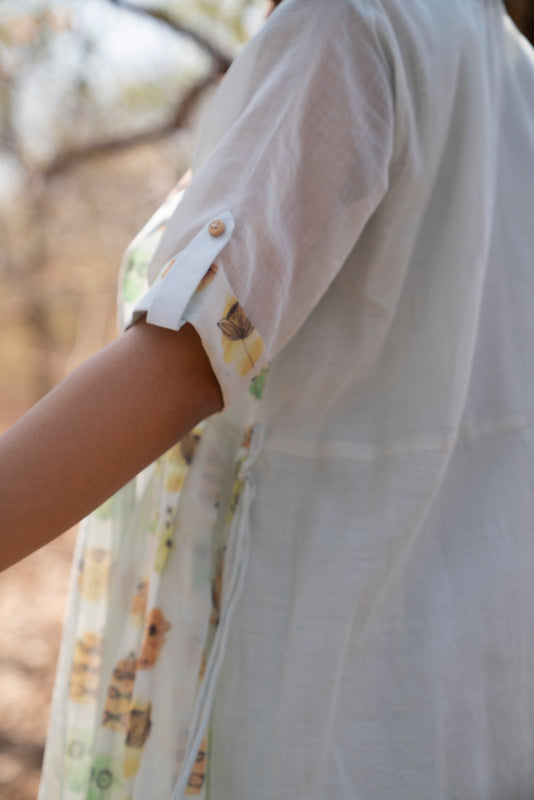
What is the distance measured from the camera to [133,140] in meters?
2.10

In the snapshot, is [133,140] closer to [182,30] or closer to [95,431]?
[182,30]

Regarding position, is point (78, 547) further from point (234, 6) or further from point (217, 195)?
point (234, 6)

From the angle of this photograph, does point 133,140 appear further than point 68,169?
No

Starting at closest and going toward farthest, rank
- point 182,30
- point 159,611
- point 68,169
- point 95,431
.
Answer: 1. point 95,431
2. point 159,611
3. point 182,30
4. point 68,169

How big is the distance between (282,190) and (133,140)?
179cm

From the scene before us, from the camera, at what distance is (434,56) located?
1.75 feet

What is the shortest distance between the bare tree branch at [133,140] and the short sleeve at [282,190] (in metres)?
1.37

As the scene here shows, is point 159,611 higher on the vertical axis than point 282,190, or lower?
lower

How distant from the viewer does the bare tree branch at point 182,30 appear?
5.25ft

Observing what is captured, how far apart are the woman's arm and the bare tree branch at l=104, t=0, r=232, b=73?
1.36 m

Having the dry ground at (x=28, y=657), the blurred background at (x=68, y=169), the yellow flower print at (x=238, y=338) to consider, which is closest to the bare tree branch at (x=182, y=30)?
the blurred background at (x=68, y=169)

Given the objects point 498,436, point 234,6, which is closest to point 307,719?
point 498,436

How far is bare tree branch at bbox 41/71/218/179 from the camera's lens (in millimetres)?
1781

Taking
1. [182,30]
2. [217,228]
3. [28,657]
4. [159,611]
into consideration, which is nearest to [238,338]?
[217,228]
